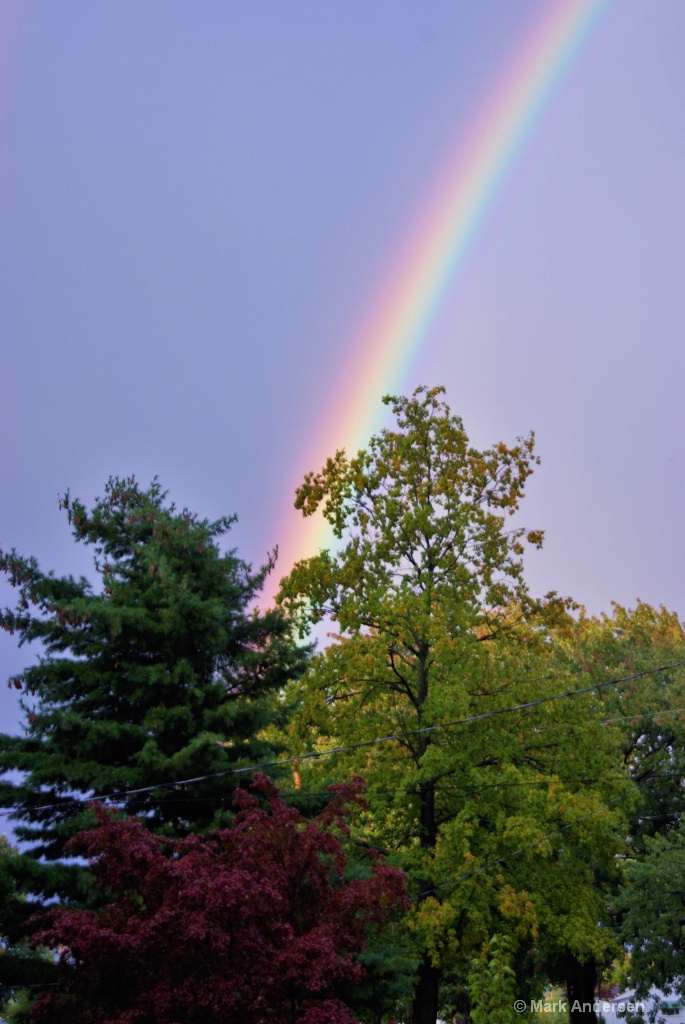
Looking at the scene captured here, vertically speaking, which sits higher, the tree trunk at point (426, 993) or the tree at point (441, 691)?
the tree at point (441, 691)

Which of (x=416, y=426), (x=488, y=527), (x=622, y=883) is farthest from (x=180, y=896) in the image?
(x=622, y=883)

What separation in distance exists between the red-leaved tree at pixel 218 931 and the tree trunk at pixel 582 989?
674 inches

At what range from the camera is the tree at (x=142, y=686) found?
14500mm

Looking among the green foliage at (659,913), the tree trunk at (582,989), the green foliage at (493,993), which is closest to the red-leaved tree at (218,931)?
the green foliage at (493,993)

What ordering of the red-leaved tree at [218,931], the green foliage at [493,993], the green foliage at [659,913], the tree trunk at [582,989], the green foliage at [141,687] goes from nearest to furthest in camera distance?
the green foliage at [493,993] → the red-leaved tree at [218,931] → the green foliage at [141,687] → the green foliage at [659,913] → the tree trunk at [582,989]

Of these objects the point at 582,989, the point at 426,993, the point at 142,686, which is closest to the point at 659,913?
the point at 426,993

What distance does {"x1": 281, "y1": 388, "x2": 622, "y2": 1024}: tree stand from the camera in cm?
1689

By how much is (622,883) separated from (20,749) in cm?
1774

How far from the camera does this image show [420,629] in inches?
745

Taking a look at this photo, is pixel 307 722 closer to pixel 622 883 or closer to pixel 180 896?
pixel 180 896

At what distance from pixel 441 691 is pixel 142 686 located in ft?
18.3

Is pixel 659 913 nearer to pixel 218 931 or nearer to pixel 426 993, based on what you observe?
pixel 426 993

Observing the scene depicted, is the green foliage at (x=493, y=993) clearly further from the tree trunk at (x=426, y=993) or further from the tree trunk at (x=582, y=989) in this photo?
the tree trunk at (x=582, y=989)

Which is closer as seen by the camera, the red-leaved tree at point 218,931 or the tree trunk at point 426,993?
the red-leaved tree at point 218,931
